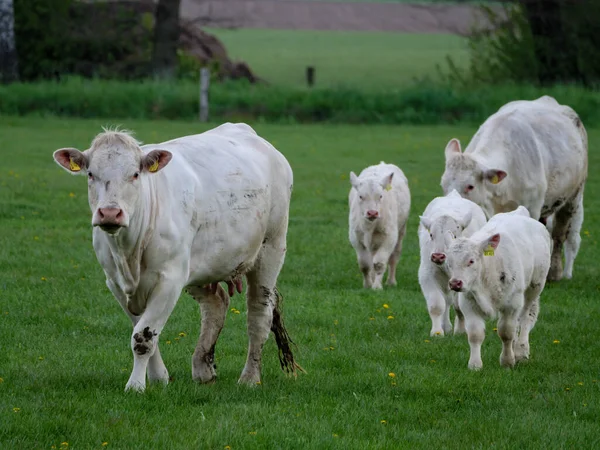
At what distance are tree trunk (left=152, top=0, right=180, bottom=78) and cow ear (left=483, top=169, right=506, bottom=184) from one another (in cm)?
2598

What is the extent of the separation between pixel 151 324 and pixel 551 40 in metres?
31.6

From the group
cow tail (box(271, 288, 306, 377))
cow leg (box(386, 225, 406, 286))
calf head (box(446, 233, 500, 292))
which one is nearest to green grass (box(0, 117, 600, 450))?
cow tail (box(271, 288, 306, 377))

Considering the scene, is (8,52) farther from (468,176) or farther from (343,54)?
(343,54)

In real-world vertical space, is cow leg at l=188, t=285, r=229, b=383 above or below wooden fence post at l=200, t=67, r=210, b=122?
above

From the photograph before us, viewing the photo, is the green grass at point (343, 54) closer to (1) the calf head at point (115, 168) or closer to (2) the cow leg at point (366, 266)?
(2) the cow leg at point (366, 266)

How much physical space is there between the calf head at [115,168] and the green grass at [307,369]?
4.36ft

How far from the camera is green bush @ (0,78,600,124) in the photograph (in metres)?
32.1

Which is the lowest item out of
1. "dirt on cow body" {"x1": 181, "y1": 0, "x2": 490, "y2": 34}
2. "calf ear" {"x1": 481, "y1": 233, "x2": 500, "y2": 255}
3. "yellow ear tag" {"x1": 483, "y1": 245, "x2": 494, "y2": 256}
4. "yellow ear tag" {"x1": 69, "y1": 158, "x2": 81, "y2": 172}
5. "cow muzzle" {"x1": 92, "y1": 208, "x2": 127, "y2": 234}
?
"dirt on cow body" {"x1": 181, "y1": 0, "x2": 490, "y2": 34}

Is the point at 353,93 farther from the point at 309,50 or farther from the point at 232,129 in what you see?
the point at 309,50

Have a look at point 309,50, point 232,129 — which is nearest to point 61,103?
point 232,129

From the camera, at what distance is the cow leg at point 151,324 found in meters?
7.24

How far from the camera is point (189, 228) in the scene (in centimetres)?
751

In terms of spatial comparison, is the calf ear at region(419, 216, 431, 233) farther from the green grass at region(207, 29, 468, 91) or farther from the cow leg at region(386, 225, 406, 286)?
A: the green grass at region(207, 29, 468, 91)

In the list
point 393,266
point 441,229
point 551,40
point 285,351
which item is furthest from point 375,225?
point 551,40
